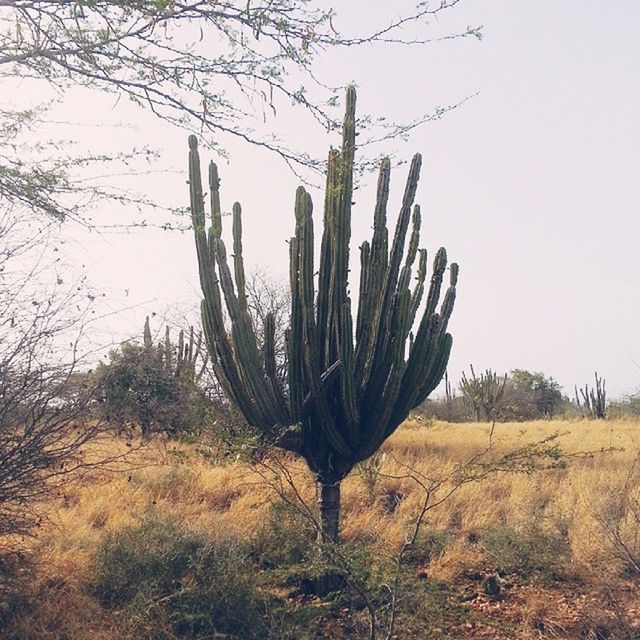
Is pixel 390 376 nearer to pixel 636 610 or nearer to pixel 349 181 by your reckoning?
pixel 349 181

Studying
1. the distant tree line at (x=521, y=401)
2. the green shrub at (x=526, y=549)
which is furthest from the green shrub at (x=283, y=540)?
the distant tree line at (x=521, y=401)

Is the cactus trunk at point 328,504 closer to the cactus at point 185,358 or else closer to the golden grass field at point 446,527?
the golden grass field at point 446,527

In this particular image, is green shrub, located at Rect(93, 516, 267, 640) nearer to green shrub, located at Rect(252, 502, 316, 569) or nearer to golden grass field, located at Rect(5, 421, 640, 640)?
golden grass field, located at Rect(5, 421, 640, 640)

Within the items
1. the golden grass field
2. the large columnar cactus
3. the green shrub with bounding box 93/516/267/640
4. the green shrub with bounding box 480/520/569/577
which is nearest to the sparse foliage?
the golden grass field

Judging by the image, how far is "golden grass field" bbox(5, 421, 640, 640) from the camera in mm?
4711

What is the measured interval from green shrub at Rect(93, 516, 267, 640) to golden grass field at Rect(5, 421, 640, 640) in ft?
0.62

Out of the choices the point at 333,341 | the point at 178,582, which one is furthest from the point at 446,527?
the point at 178,582

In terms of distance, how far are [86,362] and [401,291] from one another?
8.33 feet

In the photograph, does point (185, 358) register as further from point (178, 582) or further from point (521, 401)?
point (521, 401)

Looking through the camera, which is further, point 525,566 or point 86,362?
point 525,566

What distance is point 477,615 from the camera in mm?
4980

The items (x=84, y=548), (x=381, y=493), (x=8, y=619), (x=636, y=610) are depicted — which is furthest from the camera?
(x=381, y=493)

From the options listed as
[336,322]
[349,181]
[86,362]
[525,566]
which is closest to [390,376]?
[336,322]

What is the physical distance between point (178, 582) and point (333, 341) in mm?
2223
